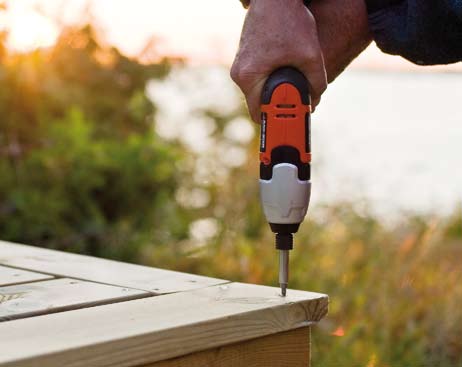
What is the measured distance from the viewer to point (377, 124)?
19.3 ft

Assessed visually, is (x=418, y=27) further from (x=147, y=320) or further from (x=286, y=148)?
(x=147, y=320)

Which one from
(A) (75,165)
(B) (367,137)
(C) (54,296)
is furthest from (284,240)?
(B) (367,137)

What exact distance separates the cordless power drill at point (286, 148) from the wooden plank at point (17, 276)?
1.70ft

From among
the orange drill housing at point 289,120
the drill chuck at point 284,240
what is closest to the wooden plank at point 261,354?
the drill chuck at point 284,240

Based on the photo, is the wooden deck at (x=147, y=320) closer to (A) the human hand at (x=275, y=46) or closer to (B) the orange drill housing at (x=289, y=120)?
(B) the orange drill housing at (x=289, y=120)

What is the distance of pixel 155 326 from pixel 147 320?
6 centimetres

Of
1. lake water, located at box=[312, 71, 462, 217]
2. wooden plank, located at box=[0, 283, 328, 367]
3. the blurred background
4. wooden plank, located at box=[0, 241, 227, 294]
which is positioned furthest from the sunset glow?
wooden plank, located at box=[0, 283, 328, 367]

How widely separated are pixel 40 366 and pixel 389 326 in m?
2.17

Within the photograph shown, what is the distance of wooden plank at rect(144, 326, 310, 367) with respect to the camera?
142 cm

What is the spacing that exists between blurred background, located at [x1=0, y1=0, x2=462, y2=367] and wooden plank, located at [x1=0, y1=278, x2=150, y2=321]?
123 cm

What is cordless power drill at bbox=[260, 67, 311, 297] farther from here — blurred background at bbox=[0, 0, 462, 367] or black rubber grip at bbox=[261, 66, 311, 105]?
blurred background at bbox=[0, 0, 462, 367]

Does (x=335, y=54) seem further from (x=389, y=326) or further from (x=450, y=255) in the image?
(x=450, y=255)

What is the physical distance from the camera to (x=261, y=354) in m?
1.52

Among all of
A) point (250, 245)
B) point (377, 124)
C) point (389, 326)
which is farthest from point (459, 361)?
point (377, 124)
